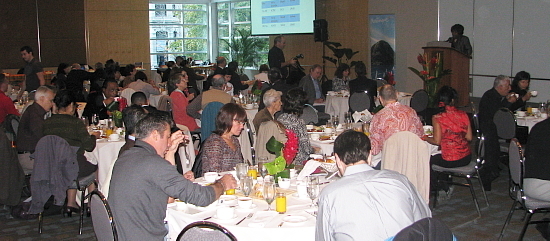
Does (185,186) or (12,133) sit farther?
(12,133)

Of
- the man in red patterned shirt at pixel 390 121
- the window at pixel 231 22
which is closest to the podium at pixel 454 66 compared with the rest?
the man in red patterned shirt at pixel 390 121

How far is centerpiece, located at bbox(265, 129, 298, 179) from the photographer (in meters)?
4.05

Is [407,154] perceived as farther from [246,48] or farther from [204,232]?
[246,48]

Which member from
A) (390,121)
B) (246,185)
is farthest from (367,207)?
(390,121)

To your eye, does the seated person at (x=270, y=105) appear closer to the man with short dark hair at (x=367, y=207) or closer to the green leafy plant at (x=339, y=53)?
the man with short dark hair at (x=367, y=207)

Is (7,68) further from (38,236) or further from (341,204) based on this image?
(341,204)

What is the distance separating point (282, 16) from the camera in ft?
53.7

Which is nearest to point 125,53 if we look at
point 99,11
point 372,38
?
point 99,11

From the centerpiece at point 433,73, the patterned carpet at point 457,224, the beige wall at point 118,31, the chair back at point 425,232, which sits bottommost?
the patterned carpet at point 457,224

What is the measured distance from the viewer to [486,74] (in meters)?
12.8

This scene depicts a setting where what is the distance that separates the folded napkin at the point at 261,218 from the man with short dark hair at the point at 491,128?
3.98 meters

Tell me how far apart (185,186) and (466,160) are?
12.3 feet

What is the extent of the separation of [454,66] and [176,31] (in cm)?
1254

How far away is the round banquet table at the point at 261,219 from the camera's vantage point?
10.7 feet
